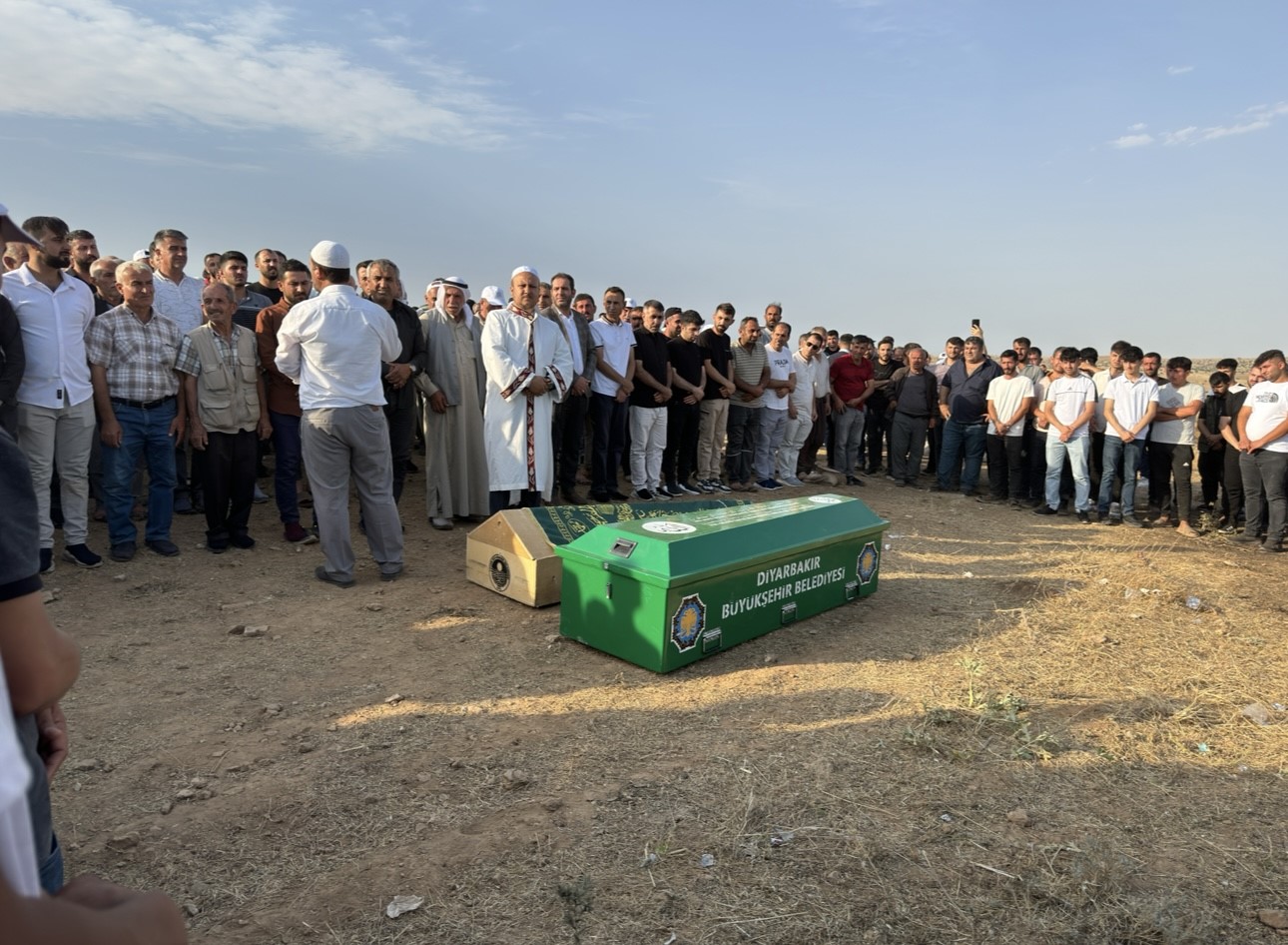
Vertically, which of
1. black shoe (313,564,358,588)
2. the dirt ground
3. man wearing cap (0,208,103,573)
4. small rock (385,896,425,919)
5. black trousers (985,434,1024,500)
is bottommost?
small rock (385,896,425,919)

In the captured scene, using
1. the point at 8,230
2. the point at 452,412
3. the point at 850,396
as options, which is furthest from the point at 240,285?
the point at 850,396

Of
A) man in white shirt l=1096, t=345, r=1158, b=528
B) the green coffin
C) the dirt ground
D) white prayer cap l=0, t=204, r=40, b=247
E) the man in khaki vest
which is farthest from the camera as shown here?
man in white shirt l=1096, t=345, r=1158, b=528

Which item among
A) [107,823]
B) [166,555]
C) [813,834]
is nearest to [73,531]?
[166,555]

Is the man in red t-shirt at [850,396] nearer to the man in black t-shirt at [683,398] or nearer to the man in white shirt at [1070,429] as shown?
the man in white shirt at [1070,429]

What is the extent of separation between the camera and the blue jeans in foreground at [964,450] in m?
11.6

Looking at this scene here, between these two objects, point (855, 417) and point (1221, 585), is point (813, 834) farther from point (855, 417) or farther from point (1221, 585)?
point (855, 417)

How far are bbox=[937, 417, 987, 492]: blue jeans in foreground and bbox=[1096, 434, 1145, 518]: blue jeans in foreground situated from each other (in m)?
1.66

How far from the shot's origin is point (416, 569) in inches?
258

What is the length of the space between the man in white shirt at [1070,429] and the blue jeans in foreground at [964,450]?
1.07 metres

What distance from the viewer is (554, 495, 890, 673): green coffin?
459 centimetres

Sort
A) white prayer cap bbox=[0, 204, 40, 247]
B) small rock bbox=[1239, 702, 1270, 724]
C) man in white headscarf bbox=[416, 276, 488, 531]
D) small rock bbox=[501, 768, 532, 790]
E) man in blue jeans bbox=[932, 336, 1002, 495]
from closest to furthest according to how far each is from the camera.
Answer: white prayer cap bbox=[0, 204, 40, 247], small rock bbox=[501, 768, 532, 790], small rock bbox=[1239, 702, 1270, 724], man in white headscarf bbox=[416, 276, 488, 531], man in blue jeans bbox=[932, 336, 1002, 495]

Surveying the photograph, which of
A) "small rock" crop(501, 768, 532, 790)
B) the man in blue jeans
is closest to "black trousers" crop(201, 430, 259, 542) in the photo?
"small rock" crop(501, 768, 532, 790)

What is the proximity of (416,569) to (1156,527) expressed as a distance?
863cm

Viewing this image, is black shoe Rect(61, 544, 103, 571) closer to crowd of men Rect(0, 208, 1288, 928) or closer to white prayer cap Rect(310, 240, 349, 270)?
crowd of men Rect(0, 208, 1288, 928)
